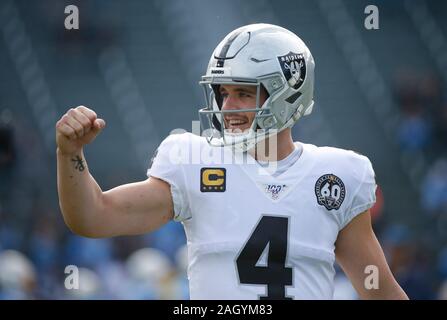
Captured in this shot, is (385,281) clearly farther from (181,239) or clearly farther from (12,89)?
(12,89)

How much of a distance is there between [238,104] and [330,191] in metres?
0.42

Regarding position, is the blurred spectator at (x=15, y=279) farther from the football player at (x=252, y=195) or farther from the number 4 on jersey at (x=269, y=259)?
the number 4 on jersey at (x=269, y=259)

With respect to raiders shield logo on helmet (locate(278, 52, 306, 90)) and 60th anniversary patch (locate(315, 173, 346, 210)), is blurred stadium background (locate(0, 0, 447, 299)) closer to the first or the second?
raiders shield logo on helmet (locate(278, 52, 306, 90))

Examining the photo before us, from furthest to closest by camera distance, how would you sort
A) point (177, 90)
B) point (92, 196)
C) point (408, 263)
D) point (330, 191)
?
point (177, 90), point (408, 263), point (330, 191), point (92, 196)

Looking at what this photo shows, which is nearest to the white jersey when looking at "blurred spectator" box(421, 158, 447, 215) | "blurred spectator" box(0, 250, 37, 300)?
"blurred spectator" box(0, 250, 37, 300)

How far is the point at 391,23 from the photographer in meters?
11.0

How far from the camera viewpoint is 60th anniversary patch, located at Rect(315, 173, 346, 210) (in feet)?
11.1

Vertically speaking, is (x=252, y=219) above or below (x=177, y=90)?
below

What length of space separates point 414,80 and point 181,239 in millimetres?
3114

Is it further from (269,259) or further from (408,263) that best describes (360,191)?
(408,263)

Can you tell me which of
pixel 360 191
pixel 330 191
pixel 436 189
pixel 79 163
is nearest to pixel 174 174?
pixel 79 163

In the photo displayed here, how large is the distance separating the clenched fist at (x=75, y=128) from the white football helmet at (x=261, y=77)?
53cm

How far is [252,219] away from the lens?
3283 mm

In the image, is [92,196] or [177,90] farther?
[177,90]
